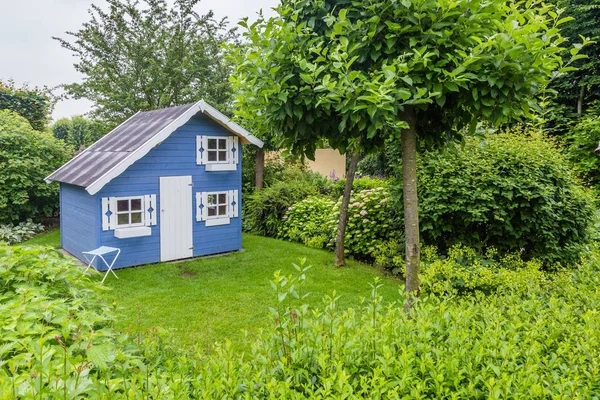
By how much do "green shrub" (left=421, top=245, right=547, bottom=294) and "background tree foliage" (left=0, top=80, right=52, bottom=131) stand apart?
53.3 feet

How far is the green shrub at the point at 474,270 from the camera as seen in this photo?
4.84 metres

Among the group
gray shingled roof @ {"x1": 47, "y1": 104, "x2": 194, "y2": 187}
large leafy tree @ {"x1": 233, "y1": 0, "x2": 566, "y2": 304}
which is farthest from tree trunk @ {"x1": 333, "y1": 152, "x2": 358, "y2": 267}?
large leafy tree @ {"x1": 233, "y1": 0, "x2": 566, "y2": 304}

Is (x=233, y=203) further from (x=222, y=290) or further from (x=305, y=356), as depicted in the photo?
(x=305, y=356)

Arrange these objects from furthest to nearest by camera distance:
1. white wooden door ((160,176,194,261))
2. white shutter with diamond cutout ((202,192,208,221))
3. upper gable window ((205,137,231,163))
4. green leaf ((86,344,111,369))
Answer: upper gable window ((205,137,231,163)) < white shutter with diamond cutout ((202,192,208,221)) < white wooden door ((160,176,194,261)) < green leaf ((86,344,111,369))

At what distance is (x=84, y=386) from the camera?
125cm

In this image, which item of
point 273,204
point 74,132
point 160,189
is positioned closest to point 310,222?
point 273,204

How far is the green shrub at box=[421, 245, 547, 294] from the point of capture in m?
4.84

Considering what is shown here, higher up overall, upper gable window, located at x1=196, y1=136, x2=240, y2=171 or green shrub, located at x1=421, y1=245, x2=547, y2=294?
upper gable window, located at x1=196, y1=136, x2=240, y2=171

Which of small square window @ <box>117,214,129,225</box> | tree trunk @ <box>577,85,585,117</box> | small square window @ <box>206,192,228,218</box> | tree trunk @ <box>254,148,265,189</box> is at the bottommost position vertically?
small square window @ <box>117,214,129,225</box>

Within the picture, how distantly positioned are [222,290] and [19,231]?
21.2 feet

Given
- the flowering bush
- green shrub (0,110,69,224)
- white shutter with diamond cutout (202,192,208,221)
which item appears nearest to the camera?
the flowering bush

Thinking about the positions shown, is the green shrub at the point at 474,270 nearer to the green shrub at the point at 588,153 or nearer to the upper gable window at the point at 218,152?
the upper gable window at the point at 218,152

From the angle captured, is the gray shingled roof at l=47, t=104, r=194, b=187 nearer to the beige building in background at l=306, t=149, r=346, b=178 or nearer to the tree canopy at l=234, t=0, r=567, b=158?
the tree canopy at l=234, t=0, r=567, b=158

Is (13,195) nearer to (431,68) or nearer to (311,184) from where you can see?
(311,184)
